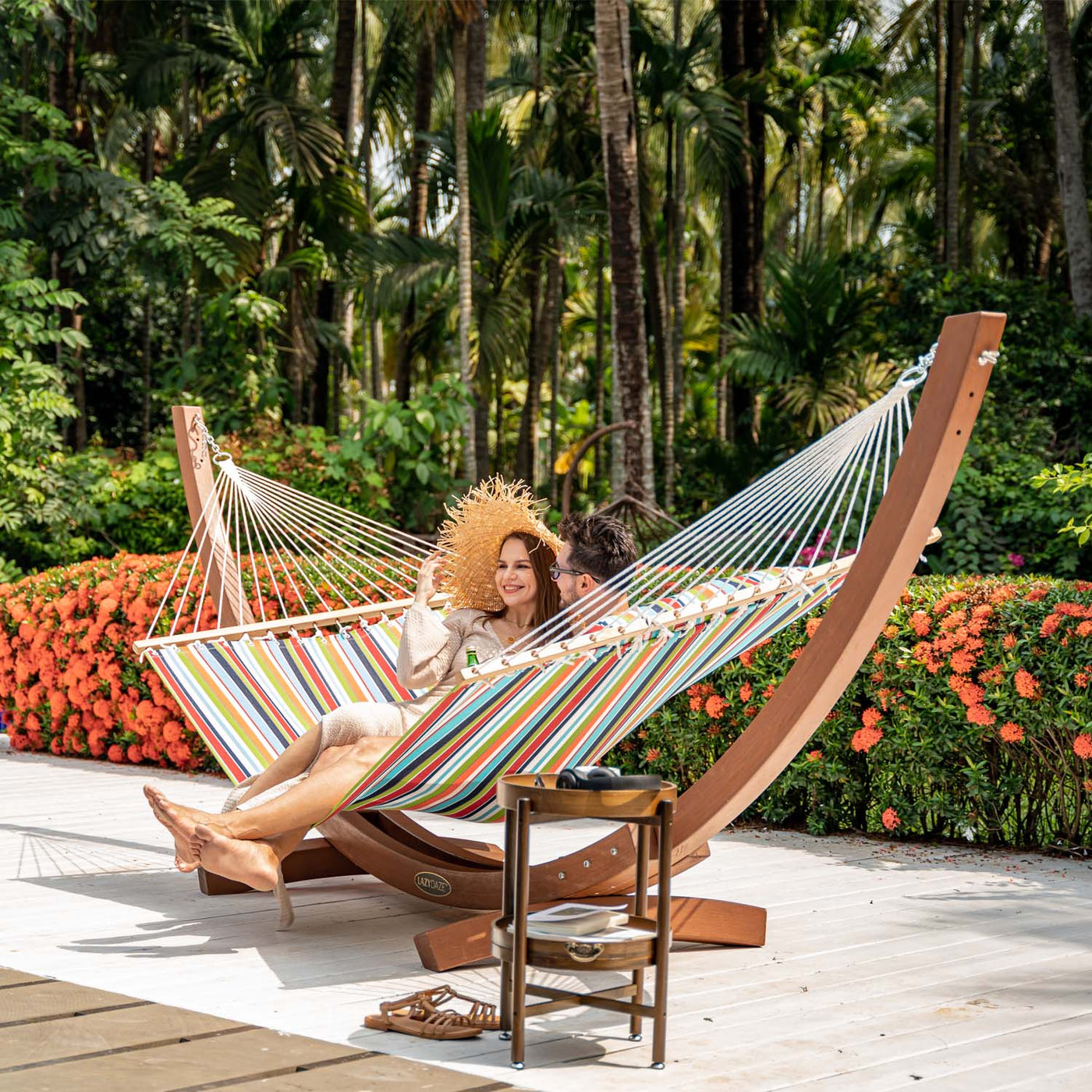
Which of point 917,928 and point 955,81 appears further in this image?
point 955,81

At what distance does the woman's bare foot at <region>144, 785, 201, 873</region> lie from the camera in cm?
345

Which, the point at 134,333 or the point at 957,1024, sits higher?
the point at 134,333

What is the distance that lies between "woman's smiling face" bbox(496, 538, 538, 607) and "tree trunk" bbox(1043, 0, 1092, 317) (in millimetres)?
7406

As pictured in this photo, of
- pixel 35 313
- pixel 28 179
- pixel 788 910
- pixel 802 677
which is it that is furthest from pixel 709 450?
pixel 802 677

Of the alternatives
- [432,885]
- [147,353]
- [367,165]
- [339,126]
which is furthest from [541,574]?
[367,165]

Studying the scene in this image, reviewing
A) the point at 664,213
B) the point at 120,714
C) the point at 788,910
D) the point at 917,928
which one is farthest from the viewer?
the point at 664,213

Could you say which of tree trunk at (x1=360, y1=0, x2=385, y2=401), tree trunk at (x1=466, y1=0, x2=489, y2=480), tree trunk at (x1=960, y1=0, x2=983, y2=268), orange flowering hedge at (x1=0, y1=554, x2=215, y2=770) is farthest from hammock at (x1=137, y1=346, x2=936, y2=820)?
tree trunk at (x1=960, y1=0, x2=983, y2=268)

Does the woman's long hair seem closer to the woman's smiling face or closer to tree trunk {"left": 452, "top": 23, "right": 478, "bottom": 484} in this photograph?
the woman's smiling face

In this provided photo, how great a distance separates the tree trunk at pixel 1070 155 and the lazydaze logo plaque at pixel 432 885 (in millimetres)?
8026

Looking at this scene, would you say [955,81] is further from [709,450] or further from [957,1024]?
[957,1024]

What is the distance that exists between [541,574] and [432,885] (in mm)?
907

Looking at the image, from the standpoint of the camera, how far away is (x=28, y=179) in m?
11.1

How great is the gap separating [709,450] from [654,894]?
7300 mm

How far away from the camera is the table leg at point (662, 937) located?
260 cm
